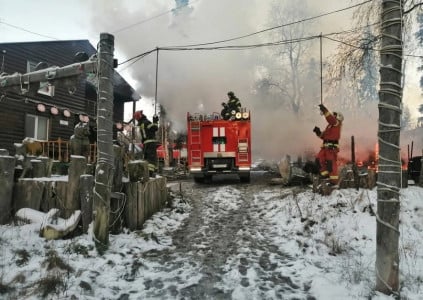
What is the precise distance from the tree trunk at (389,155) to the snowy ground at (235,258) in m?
0.34

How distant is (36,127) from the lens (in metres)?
18.9

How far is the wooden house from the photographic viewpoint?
16.9 meters

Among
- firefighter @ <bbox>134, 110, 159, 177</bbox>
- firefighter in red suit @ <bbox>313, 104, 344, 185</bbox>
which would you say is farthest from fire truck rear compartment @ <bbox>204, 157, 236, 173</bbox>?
firefighter in red suit @ <bbox>313, 104, 344, 185</bbox>

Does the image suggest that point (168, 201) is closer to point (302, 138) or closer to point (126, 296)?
point (126, 296)

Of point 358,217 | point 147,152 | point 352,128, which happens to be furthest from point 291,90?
point 358,217

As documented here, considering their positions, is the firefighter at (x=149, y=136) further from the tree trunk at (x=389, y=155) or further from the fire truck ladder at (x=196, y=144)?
the tree trunk at (x=389, y=155)

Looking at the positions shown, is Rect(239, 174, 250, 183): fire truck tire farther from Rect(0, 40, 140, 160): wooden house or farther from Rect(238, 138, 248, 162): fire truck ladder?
Rect(0, 40, 140, 160): wooden house

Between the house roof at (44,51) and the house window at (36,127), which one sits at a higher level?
the house roof at (44,51)

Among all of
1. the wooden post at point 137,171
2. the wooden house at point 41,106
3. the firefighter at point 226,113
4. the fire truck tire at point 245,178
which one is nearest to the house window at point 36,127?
the wooden house at point 41,106

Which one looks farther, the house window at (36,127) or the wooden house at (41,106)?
the house window at (36,127)

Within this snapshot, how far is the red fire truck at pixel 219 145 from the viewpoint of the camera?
1320 centimetres

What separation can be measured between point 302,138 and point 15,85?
14.2m

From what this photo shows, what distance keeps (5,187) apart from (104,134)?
6.56 feet

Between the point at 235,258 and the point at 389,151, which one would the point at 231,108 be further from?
the point at 389,151
